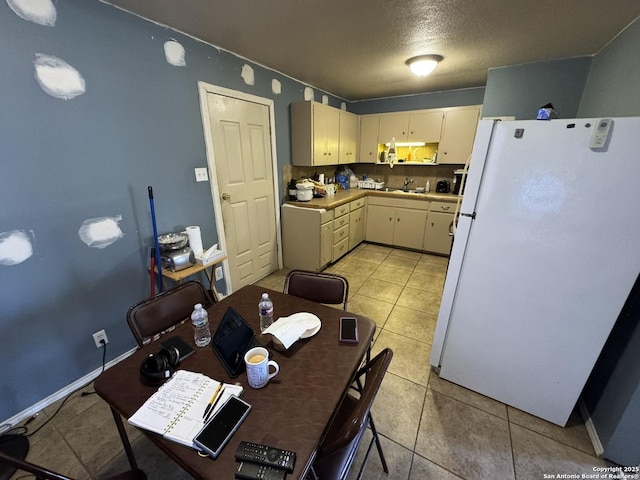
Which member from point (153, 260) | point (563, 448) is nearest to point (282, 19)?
point (153, 260)

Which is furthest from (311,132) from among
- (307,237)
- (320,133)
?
(307,237)

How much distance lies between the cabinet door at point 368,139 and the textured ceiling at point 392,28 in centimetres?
Result: 143

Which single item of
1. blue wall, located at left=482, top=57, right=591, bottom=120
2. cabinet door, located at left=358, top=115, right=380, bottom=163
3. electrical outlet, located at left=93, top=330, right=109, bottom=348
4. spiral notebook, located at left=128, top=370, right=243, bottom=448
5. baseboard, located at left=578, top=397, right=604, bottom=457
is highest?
blue wall, located at left=482, top=57, right=591, bottom=120

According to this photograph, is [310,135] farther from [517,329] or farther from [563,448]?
[563,448]

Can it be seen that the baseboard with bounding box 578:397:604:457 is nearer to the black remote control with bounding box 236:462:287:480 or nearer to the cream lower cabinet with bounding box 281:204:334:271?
the black remote control with bounding box 236:462:287:480

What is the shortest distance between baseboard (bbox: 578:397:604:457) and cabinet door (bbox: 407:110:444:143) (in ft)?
11.1

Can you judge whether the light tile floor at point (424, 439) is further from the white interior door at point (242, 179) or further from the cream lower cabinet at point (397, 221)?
the cream lower cabinet at point (397, 221)

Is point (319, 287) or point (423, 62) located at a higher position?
point (423, 62)

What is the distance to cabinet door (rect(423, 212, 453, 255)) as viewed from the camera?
3693mm

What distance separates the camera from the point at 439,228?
3744mm

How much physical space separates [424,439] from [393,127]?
3978 mm

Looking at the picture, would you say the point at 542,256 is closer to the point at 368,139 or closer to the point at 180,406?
the point at 180,406

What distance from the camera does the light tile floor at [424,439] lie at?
128 cm

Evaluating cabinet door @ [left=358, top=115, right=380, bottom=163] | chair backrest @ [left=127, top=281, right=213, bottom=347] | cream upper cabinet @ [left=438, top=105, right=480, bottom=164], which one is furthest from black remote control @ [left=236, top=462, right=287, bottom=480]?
cabinet door @ [left=358, top=115, right=380, bottom=163]
